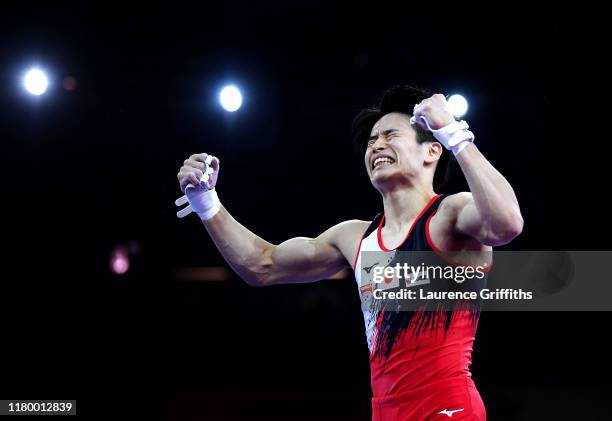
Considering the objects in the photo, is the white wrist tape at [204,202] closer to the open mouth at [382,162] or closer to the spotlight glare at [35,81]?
the open mouth at [382,162]

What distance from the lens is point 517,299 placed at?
727cm

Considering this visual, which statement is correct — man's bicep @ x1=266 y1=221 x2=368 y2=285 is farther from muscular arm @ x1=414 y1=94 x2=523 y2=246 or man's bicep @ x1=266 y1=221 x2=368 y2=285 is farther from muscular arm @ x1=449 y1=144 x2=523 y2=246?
muscular arm @ x1=449 y1=144 x2=523 y2=246

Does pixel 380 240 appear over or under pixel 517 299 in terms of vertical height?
under

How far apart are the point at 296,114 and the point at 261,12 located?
1.13m

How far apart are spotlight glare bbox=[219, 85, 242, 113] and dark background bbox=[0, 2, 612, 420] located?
0.27 ft

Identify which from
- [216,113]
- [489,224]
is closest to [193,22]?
[216,113]

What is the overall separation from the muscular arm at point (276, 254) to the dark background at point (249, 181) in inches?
113

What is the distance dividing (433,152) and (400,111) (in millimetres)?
249

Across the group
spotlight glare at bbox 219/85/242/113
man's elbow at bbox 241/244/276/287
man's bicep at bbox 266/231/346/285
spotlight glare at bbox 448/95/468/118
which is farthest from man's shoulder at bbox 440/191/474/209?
spotlight glare at bbox 219/85/242/113

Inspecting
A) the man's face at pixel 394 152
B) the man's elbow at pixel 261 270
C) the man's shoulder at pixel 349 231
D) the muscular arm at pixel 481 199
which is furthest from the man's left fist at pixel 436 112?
the man's elbow at pixel 261 270

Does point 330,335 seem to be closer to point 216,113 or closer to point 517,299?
point 517,299

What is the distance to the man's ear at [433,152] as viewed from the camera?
302 cm

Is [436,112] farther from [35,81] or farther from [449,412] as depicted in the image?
[35,81]

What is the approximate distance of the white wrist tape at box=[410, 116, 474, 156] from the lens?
92.7 inches
